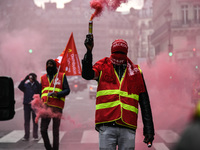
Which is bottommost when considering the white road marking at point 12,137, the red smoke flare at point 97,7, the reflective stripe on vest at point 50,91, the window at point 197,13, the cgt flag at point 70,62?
the white road marking at point 12,137

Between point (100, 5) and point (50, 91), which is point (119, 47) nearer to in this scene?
point (100, 5)

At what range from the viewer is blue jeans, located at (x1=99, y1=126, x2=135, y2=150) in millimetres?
3387

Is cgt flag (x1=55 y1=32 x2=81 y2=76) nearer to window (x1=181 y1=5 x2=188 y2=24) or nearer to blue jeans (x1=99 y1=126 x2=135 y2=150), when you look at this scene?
blue jeans (x1=99 y1=126 x2=135 y2=150)

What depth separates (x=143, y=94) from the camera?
365 cm

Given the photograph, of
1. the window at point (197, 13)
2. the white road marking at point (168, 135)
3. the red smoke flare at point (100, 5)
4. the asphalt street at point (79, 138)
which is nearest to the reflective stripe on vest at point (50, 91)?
the asphalt street at point (79, 138)

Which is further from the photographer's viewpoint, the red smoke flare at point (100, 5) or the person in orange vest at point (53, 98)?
the person in orange vest at point (53, 98)

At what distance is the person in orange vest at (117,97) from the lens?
3.39 m

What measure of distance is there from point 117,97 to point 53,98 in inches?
111

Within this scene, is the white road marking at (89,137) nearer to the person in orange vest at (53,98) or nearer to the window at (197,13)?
the person in orange vest at (53,98)

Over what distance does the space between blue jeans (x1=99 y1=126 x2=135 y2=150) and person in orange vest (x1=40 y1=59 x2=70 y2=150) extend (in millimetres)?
2649

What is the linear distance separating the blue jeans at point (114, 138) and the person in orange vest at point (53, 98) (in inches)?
104

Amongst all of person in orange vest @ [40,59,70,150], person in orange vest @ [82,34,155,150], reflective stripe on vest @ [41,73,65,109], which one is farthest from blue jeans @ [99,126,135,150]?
reflective stripe on vest @ [41,73,65,109]

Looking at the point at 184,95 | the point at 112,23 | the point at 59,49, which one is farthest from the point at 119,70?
the point at 112,23

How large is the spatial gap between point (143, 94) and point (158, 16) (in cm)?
4964
